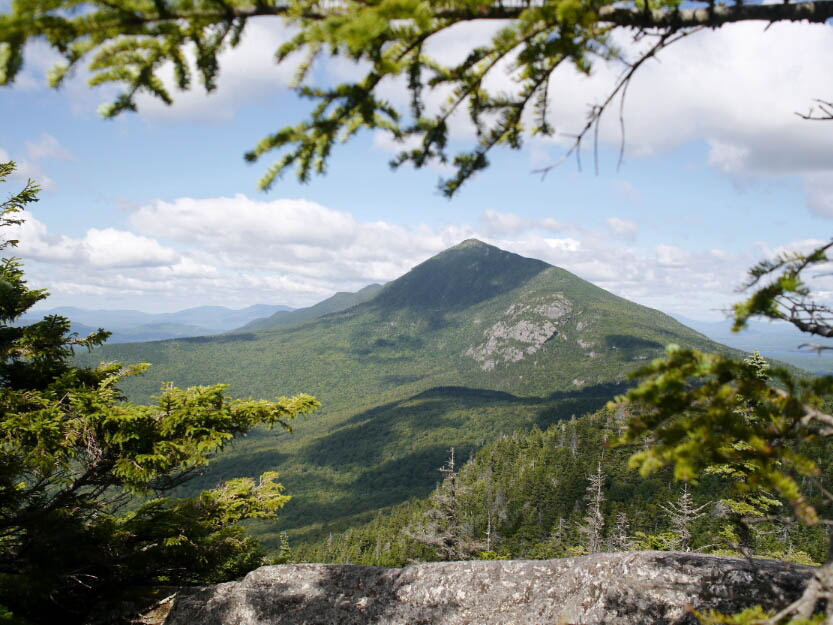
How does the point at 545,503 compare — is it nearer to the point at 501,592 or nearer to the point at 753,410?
the point at 501,592

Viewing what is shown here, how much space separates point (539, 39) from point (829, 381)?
10.8ft

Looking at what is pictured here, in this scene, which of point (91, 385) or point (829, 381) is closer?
point (829, 381)

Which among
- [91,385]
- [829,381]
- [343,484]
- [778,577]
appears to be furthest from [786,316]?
[343,484]

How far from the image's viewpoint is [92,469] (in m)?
7.00

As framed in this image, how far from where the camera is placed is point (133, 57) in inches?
101

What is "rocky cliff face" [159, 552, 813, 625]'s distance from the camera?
6.52 m

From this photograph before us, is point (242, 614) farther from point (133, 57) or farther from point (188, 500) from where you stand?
point (133, 57)

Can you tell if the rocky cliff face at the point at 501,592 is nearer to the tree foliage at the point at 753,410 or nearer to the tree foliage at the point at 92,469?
the tree foliage at the point at 92,469

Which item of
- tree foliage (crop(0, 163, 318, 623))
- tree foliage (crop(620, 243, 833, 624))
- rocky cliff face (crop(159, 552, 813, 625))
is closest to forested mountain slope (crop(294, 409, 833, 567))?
rocky cliff face (crop(159, 552, 813, 625))

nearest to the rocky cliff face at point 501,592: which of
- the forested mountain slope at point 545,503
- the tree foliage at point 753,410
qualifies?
the tree foliage at point 753,410

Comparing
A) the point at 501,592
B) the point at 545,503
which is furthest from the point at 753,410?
the point at 545,503

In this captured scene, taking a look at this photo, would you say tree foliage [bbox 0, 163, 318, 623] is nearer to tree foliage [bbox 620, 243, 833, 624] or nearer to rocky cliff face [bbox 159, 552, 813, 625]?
rocky cliff face [bbox 159, 552, 813, 625]

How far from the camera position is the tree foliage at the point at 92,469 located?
6.50m

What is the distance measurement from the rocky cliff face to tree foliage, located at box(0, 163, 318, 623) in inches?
51.7
